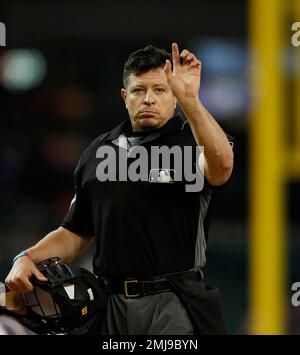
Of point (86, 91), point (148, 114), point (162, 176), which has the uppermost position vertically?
point (86, 91)

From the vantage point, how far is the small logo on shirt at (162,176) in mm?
1893

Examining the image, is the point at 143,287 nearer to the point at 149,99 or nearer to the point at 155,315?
the point at 155,315

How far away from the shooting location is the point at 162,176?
1896mm

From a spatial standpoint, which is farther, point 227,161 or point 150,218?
point 150,218

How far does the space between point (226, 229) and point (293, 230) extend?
658mm

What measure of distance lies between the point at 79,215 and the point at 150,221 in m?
0.23

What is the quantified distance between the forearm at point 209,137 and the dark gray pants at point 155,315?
1.13 feet

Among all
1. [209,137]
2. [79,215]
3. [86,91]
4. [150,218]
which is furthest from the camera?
[86,91]

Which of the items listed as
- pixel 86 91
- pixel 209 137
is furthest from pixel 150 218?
pixel 86 91

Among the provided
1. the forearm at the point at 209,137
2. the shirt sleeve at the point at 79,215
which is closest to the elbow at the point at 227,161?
the forearm at the point at 209,137

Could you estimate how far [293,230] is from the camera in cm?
597

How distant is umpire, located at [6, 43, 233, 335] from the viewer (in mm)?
1896

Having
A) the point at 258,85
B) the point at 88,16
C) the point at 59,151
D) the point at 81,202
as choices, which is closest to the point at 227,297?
the point at 258,85
